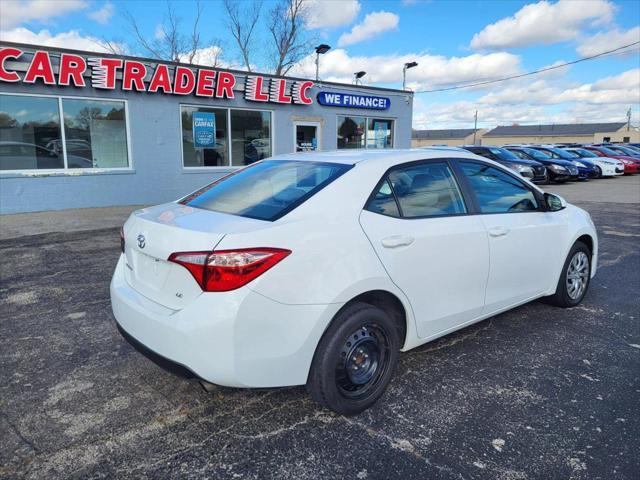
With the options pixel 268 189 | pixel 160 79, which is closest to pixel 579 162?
pixel 160 79

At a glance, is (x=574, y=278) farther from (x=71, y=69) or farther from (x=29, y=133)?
(x=29, y=133)

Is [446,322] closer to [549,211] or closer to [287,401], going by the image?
[287,401]

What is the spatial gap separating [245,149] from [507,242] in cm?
1157

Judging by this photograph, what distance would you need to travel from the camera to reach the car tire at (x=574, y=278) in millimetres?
4652

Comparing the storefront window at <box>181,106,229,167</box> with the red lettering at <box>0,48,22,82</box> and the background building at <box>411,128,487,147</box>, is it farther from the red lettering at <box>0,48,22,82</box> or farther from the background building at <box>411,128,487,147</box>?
the background building at <box>411,128,487,147</box>

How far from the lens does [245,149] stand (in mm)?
14422

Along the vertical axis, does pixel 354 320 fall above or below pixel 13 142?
below

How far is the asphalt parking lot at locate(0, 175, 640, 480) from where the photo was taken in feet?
8.22

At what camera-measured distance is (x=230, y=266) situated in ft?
8.00

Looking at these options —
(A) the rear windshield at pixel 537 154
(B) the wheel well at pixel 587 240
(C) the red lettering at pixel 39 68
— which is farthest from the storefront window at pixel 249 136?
(A) the rear windshield at pixel 537 154

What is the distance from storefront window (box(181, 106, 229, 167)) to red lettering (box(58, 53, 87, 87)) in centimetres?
261

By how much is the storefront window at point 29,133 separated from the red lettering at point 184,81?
112 inches

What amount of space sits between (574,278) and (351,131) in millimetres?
12901

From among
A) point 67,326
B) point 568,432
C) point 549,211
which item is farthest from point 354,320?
point 67,326
